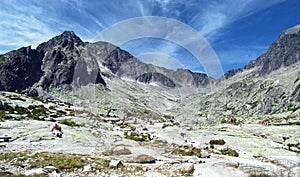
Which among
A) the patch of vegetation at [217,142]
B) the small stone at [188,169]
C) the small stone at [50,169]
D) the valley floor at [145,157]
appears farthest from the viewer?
the patch of vegetation at [217,142]

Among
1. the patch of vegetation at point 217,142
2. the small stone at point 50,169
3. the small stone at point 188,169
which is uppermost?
the patch of vegetation at point 217,142

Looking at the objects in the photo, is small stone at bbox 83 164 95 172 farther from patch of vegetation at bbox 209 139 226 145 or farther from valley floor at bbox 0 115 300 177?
patch of vegetation at bbox 209 139 226 145

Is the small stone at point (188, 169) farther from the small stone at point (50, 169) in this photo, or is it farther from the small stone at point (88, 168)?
the small stone at point (50, 169)

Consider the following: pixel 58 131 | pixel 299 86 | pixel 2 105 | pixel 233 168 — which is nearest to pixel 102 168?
pixel 233 168

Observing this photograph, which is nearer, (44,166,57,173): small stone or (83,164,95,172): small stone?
(44,166,57,173): small stone

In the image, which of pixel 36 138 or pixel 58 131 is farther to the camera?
pixel 58 131

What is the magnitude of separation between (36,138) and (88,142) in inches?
268

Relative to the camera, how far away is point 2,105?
59.3m

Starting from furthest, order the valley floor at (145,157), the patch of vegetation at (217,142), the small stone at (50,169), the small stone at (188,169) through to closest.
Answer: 1. the patch of vegetation at (217,142)
2. the small stone at (188,169)
3. the valley floor at (145,157)
4. the small stone at (50,169)

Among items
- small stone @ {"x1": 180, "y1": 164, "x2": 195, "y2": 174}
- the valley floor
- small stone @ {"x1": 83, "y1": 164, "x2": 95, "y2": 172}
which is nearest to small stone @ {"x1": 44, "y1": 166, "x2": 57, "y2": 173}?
the valley floor

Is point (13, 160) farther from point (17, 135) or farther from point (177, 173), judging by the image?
point (17, 135)

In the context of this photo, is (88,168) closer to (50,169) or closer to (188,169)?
(50,169)

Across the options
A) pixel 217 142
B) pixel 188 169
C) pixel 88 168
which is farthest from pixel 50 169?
pixel 217 142

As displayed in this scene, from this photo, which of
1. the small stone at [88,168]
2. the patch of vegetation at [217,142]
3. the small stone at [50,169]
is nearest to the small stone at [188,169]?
the small stone at [88,168]
